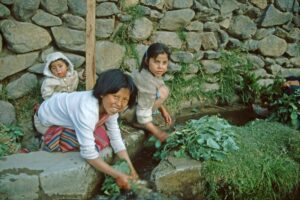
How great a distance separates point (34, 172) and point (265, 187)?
6.56ft

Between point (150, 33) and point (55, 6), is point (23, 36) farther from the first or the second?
point (150, 33)

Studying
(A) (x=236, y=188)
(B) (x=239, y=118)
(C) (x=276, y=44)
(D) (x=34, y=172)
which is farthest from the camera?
(C) (x=276, y=44)

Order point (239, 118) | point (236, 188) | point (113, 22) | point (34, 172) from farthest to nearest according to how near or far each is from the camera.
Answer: point (239, 118), point (113, 22), point (236, 188), point (34, 172)

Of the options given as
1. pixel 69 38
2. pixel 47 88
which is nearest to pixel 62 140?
pixel 47 88

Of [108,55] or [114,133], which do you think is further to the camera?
[108,55]

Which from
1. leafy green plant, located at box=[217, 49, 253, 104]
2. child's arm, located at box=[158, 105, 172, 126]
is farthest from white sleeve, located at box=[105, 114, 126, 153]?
leafy green plant, located at box=[217, 49, 253, 104]

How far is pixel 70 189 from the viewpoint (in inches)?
124

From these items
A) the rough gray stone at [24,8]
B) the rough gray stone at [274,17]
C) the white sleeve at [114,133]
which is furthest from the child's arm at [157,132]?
the rough gray stone at [274,17]

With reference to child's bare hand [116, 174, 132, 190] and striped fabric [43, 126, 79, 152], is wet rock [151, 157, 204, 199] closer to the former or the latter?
child's bare hand [116, 174, 132, 190]

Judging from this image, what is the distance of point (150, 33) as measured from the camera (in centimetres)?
494

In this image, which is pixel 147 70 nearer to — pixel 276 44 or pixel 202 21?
pixel 202 21

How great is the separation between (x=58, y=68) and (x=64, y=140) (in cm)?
101

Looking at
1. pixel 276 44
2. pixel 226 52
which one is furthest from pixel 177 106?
pixel 276 44

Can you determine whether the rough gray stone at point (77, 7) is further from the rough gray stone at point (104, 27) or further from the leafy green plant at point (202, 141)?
the leafy green plant at point (202, 141)
